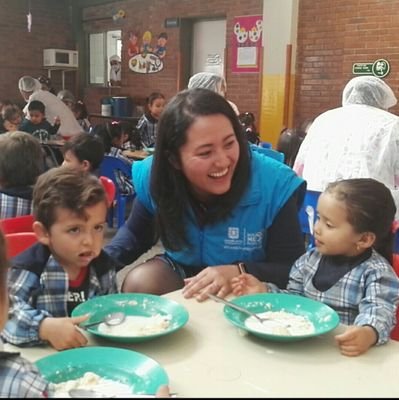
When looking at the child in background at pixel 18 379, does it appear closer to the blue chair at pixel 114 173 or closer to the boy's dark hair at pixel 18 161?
the boy's dark hair at pixel 18 161

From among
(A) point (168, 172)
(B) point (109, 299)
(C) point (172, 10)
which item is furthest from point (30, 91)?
(B) point (109, 299)

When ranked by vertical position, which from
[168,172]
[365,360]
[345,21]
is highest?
[345,21]

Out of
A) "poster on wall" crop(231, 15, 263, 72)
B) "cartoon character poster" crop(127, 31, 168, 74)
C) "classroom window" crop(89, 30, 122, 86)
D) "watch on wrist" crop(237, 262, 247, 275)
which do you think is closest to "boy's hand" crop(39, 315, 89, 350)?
"watch on wrist" crop(237, 262, 247, 275)

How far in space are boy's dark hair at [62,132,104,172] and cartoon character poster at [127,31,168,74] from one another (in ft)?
16.2

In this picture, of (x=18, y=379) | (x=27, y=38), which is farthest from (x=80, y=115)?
(x=18, y=379)

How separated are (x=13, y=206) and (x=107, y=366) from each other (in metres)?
1.73

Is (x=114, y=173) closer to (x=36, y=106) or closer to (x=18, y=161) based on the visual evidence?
(x=36, y=106)

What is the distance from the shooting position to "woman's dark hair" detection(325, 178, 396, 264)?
5.18 feet

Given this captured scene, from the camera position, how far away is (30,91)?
7.89 metres

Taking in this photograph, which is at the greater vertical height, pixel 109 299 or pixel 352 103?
pixel 352 103

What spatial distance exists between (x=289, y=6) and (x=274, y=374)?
6.64m

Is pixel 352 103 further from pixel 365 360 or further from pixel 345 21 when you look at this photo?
pixel 345 21

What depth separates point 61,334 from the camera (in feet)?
3.66

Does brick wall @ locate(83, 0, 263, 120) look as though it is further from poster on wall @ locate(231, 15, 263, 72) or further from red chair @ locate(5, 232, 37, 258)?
red chair @ locate(5, 232, 37, 258)
